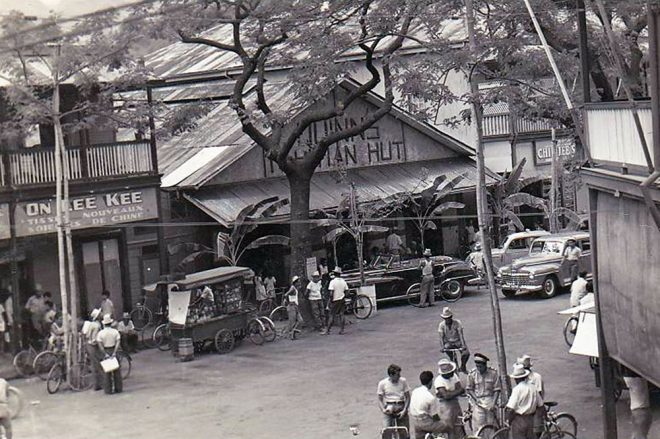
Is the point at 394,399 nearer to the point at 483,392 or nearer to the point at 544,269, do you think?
the point at 483,392

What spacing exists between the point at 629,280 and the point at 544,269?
13657mm

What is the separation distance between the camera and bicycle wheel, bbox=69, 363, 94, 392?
63.1 feet

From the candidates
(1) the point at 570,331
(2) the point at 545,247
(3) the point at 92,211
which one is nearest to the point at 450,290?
(2) the point at 545,247

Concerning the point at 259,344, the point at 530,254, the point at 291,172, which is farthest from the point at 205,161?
the point at 530,254

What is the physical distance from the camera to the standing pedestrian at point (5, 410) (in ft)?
46.5

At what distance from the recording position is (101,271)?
972 inches

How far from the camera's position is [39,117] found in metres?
20.7

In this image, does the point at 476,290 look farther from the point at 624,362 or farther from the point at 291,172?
the point at 624,362

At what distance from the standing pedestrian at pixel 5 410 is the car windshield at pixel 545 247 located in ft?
54.2

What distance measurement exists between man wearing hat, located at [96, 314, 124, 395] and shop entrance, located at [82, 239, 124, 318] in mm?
5402

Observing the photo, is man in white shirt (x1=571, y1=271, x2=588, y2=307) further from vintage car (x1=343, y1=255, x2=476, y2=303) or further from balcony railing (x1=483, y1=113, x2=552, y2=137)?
balcony railing (x1=483, y1=113, x2=552, y2=137)

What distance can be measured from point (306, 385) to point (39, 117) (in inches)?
297

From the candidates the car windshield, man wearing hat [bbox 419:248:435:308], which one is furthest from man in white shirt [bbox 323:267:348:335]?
the car windshield

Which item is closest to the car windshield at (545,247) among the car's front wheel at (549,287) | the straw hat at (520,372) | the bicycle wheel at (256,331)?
the car's front wheel at (549,287)
